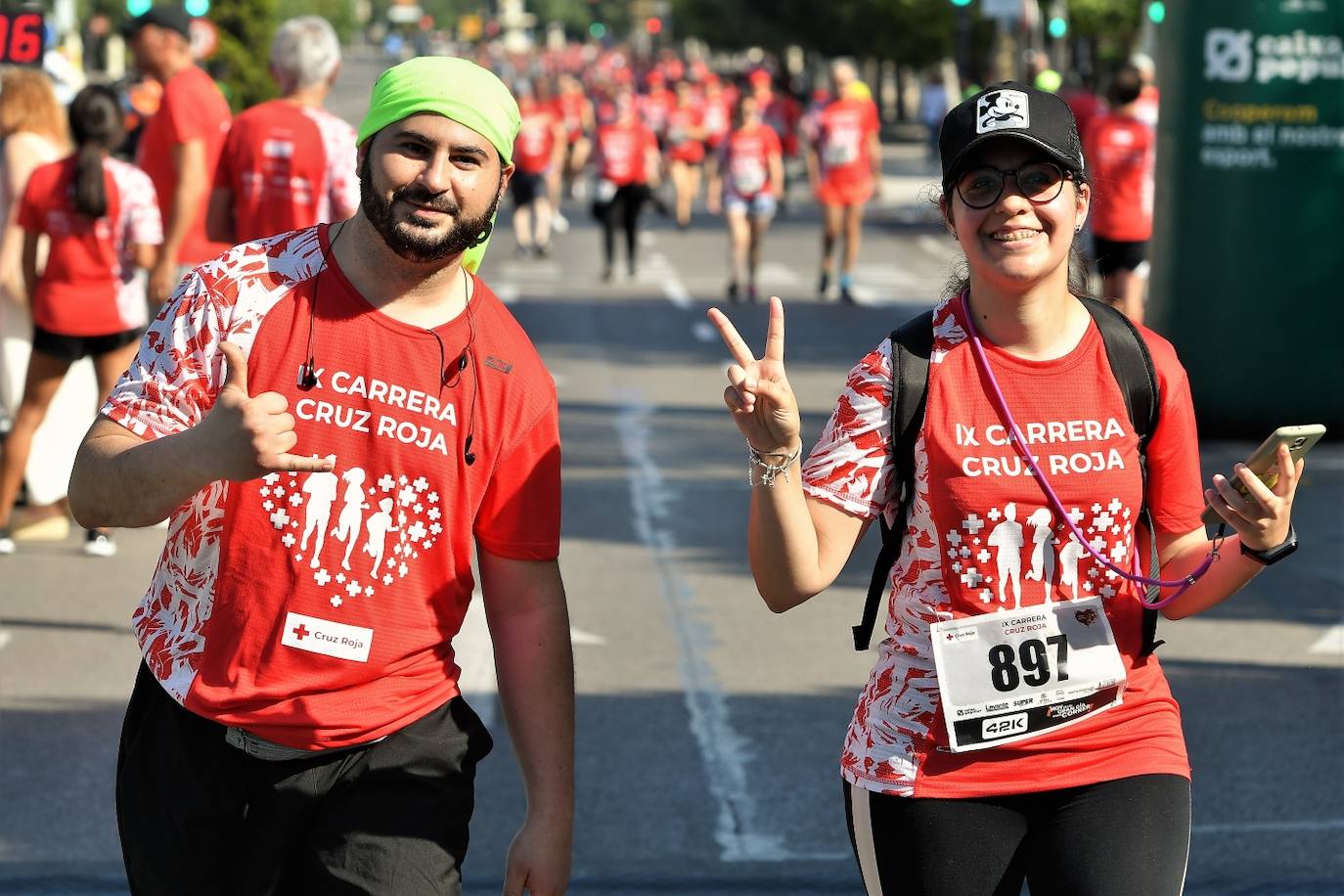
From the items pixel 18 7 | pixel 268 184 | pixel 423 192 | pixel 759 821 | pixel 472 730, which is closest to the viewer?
pixel 423 192

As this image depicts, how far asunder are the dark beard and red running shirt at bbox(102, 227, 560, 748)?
0.12m

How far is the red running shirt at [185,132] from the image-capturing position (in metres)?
9.64

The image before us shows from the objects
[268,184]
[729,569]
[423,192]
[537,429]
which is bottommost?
[729,569]

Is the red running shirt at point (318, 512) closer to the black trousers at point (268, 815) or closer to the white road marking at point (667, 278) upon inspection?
the black trousers at point (268, 815)

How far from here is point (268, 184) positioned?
8812mm

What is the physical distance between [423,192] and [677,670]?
451 centimetres

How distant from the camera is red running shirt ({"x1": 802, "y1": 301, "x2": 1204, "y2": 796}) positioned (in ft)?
11.2

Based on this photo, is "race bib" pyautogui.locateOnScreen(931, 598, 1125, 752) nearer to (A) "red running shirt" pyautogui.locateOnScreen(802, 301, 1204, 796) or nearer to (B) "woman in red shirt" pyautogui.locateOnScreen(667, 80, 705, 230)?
(A) "red running shirt" pyautogui.locateOnScreen(802, 301, 1204, 796)

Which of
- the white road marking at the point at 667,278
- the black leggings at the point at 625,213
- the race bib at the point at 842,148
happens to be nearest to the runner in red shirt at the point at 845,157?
the race bib at the point at 842,148

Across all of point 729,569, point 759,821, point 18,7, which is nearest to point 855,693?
point 759,821

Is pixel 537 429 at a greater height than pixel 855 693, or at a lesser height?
greater

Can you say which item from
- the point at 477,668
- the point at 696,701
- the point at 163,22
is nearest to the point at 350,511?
the point at 696,701

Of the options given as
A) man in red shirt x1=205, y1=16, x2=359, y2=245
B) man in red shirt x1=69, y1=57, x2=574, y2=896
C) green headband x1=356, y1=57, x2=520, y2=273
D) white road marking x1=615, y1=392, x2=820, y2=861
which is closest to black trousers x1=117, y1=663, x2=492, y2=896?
man in red shirt x1=69, y1=57, x2=574, y2=896

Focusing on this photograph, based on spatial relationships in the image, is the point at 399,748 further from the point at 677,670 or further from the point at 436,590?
the point at 677,670
